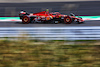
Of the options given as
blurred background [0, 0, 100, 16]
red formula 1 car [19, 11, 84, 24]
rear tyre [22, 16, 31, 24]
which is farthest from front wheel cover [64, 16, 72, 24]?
rear tyre [22, 16, 31, 24]

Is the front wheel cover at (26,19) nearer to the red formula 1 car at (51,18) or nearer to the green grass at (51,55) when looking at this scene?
the red formula 1 car at (51,18)

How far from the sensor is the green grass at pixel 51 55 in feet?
7.82

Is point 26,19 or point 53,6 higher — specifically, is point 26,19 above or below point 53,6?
below

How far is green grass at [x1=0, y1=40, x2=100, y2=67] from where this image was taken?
2.38 metres

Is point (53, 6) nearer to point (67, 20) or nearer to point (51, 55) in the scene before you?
point (67, 20)

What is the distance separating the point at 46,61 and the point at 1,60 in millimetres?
550

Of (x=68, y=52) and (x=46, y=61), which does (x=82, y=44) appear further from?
(x=46, y=61)

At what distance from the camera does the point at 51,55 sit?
246cm

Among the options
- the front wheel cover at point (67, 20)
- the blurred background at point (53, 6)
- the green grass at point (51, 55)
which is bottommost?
the front wheel cover at point (67, 20)

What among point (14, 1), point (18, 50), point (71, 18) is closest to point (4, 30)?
point (18, 50)

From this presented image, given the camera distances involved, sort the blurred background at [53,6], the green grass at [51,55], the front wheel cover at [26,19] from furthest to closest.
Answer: the blurred background at [53,6] → the front wheel cover at [26,19] → the green grass at [51,55]

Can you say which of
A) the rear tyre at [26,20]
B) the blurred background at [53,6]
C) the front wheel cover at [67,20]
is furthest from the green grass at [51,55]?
the blurred background at [53,6]

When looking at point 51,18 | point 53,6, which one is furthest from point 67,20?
point 53,6

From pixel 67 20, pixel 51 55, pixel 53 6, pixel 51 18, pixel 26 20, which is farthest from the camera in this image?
pixel 53 6
